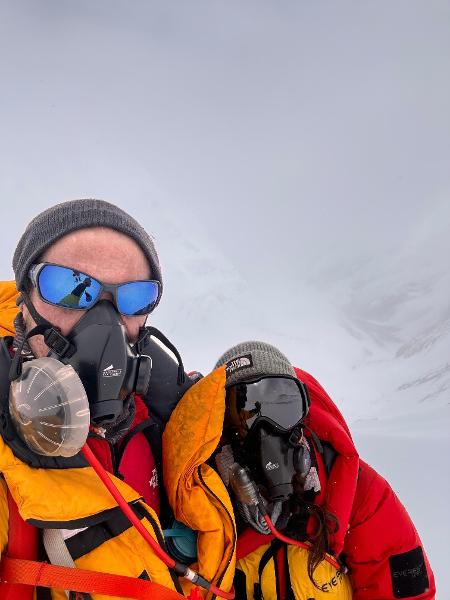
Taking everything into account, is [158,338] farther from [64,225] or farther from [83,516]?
[83,516]

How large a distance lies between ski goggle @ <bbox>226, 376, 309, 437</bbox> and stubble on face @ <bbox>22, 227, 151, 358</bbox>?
781mm

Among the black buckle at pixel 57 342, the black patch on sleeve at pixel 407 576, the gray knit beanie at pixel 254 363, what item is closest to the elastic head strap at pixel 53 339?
the black buckle at pixel 57 342

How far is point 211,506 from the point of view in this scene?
152 cm

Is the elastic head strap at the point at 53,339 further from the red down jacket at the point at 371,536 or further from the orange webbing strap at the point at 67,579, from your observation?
the red down jacket at the point at 371,536

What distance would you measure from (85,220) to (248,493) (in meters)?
1.26

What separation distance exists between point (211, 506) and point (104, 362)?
0.67 meters

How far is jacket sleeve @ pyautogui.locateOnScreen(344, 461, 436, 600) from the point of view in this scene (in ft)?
6.14

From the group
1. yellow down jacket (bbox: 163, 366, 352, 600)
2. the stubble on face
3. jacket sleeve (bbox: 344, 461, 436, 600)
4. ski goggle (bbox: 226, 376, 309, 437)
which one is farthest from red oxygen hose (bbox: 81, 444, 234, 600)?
jacket sleeve (bbox: 344, 461, 436, 600)

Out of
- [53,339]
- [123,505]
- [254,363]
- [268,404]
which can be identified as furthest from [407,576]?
[53,339]

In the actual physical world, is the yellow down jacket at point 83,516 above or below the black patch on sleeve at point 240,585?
above

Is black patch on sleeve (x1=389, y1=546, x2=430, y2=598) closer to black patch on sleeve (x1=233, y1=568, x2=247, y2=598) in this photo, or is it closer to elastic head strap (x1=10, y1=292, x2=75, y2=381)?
black patch on sleeve (x1=233, y1=568, x2=247, y2=598)

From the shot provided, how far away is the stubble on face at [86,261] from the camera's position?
139 cm

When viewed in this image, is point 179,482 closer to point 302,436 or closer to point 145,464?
point 145,464

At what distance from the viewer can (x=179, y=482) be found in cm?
155
